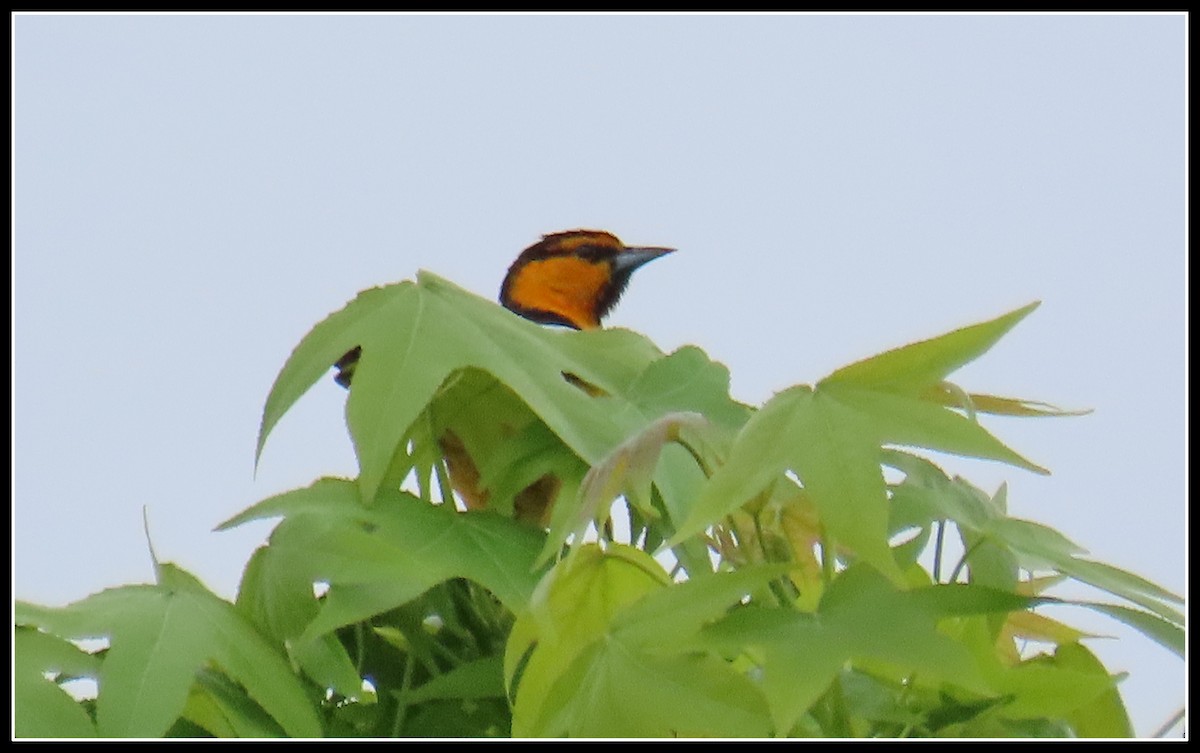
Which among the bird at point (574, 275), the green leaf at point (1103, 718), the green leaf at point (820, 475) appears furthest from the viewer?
→ the bird at point (574, 275)

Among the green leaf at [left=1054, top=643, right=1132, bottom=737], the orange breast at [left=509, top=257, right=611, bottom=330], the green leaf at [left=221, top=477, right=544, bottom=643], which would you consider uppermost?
the orange breast at [left=509, top=257, right=611, bottom=330]

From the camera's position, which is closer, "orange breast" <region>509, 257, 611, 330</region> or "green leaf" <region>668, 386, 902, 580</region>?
"green leaf" <region>668, 386, 902, 580</region>

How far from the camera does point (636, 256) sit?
115 inches

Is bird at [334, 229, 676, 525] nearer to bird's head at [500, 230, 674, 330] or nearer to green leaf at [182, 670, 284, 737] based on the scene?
bird's head at [500, 230, 674, 330]

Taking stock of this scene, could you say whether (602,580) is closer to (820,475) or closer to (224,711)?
(820,475)

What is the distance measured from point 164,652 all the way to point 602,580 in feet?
0.96

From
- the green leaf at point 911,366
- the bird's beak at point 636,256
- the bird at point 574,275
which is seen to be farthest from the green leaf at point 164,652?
the bird's beak at point 636,256

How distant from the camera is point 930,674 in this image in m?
0.94

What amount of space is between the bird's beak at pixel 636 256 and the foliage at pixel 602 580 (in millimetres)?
1580

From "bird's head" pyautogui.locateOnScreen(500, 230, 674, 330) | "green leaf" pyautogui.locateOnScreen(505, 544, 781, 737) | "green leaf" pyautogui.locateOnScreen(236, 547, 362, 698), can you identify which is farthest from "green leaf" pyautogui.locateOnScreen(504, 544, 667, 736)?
"bird's head" pyautogui.locateOnScreen(500, 230, 674, 330)

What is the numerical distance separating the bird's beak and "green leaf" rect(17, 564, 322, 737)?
182cm

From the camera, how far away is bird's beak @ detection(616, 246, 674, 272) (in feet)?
9.34

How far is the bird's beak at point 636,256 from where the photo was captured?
2846mm

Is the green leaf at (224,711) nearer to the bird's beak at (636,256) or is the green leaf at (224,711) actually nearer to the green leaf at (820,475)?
the green leaf at (820,475)
